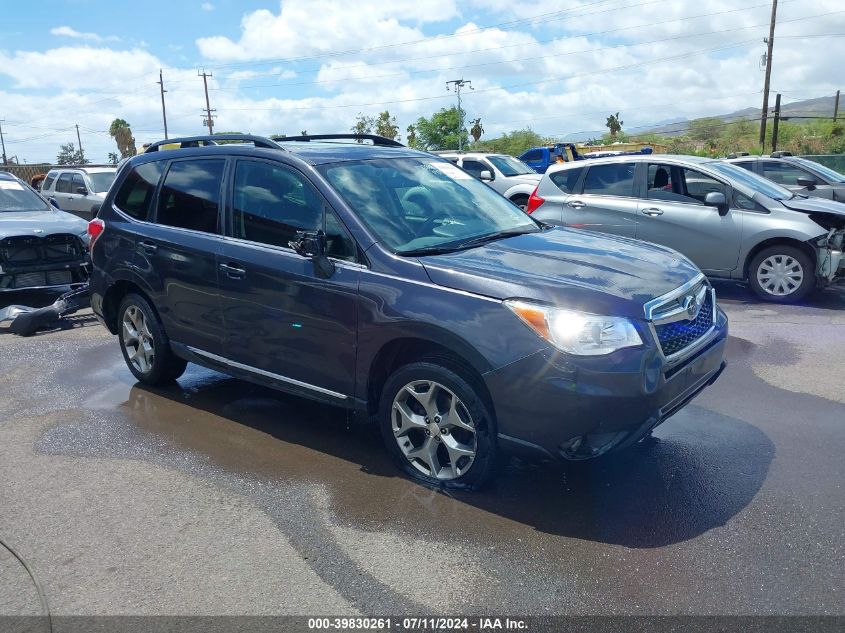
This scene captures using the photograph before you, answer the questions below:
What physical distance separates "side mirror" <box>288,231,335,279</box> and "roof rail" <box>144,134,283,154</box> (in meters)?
0.95

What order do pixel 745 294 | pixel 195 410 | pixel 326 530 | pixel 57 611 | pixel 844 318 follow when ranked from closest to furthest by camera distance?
1. pixel 57 611
2. pixel 326 530
3. pixel 195 410
4. pixel 844 318
5. pixel 745 294

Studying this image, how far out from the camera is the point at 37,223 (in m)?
9.77

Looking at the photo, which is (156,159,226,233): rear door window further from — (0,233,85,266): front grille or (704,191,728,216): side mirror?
(704,191,728,216): side mirror

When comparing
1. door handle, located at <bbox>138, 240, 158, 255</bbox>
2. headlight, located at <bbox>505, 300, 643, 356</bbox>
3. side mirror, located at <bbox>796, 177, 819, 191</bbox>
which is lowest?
side mirror, located at <bbox>796, 177, 819, 191</bbox>

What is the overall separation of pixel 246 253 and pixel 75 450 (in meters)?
1.73

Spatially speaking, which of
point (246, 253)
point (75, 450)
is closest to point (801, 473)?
point (246, 253)

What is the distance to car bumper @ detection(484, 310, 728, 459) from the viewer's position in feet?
11.8

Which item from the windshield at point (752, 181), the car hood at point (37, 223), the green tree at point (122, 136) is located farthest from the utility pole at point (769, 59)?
the green tree at point (122, 136)

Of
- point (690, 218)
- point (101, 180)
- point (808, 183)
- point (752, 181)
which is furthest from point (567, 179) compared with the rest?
point (101, 180)

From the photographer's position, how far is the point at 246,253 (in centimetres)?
495

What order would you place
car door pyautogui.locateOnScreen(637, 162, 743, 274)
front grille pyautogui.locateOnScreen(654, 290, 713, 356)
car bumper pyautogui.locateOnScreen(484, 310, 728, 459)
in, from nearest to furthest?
car bumper pyautogui.locateOnScreen(484, 310, 728, 459), front grille pyautogui.locateOnScreen(654, 290, 713, 356), car door pyautogui.locateOnScreen(637, 162, 743, 274)

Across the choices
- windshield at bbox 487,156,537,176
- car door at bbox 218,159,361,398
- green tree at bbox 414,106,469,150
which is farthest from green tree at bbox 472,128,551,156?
car door at bbox 218,159,361,398

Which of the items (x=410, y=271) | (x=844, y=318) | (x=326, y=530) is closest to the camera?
(x=326, y=530)

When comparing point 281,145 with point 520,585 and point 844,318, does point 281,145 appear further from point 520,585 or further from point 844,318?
point 844,318
